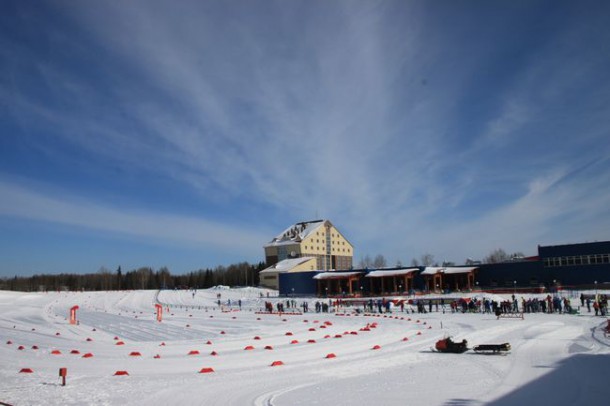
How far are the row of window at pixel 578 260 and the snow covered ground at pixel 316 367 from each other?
31845 millimetres

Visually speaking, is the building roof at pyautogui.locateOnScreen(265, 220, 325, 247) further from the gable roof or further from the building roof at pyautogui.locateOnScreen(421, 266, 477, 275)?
the building roof at pyautogui.locateOnScreen(421, 266, 477, 275)

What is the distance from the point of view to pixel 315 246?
338 ft

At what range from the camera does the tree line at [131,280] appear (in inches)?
5872

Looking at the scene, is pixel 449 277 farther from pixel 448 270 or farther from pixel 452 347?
pixel 452 347

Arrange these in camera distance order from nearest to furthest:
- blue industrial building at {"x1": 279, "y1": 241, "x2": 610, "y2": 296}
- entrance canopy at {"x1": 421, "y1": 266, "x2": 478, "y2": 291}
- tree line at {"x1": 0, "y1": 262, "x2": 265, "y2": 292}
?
blue industrial building at {"x1": 279, "y1": 241, "x2": 610, "y2": 296} < entrance canopy at {"x1": 421, "y1": 266, "x2": 478, "y2": 291} < tree line at {"x1": 0, "y1": 262, "x2": 265, "y2": 292}

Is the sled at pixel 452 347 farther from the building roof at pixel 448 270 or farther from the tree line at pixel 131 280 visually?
the tree line at pixel 131 280

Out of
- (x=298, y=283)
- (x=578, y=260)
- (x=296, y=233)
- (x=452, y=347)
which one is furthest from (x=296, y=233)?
(x=452, y=347)

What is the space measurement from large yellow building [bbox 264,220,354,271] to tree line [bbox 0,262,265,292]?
40.6m

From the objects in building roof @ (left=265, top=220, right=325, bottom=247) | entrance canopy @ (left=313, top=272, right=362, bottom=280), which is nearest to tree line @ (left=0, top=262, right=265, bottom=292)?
building roof @ (left=265, top=220, right=325, bottom=247)

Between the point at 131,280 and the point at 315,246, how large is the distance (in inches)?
3842

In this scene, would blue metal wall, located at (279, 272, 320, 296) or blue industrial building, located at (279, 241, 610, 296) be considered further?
blue metal wall, located at (279, 272, 320, 296)

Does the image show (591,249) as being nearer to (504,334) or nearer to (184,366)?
(504,334)

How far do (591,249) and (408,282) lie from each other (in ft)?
74.4

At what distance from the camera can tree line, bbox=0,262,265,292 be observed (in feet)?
489
